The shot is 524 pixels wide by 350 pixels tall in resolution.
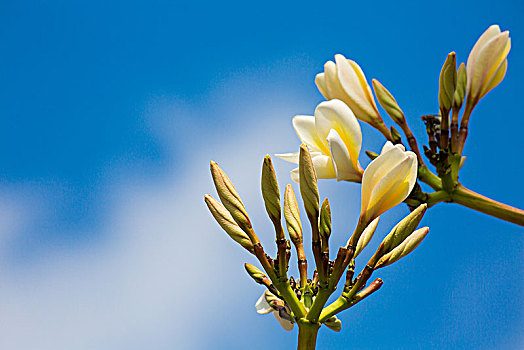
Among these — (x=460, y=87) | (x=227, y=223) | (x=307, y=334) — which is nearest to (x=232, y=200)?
(x=227, y=223)

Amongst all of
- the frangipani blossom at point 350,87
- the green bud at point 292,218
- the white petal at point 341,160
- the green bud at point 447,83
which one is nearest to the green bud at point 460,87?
the green bud at point 447,83

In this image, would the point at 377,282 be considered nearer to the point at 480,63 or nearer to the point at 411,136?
the point at 411,136

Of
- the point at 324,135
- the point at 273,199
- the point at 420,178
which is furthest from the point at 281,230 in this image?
the point at 420,178

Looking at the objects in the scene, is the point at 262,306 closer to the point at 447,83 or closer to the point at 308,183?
the point at 308,183

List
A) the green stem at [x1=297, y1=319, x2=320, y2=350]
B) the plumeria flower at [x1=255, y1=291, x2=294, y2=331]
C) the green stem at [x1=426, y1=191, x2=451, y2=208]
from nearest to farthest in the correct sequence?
the green stem at [x1=297, y1=319, x2=320, y2=350]
the plumeria flower at [x1=255, y1=291, x2=294, y2=331]
the green stem at [x1=426, y1=191, x2=451, y2=208]

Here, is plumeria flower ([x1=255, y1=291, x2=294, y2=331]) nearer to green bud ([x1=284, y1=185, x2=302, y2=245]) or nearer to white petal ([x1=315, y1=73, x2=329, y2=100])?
green bud ([x1=284, y1=185, x2=302, y2=245])

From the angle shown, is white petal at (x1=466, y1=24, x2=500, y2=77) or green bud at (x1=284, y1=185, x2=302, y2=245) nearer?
green bud at (x1=284, y1=185, x2=302, y2=245)

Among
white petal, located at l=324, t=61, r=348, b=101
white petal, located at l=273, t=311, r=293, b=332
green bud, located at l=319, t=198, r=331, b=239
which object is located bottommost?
white petal, located at l=273, t=311, r=293, b=332

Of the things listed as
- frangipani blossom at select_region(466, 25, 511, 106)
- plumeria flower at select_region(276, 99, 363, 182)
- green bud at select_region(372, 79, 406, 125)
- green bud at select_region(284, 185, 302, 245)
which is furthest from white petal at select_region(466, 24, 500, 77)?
green bud at select_region(284, 185, 302, 245)
